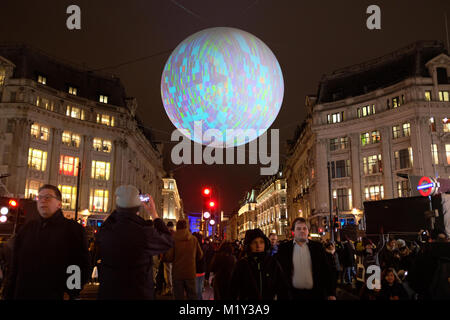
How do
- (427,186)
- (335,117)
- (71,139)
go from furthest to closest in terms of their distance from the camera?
(335,117), (71,139), (427,186)

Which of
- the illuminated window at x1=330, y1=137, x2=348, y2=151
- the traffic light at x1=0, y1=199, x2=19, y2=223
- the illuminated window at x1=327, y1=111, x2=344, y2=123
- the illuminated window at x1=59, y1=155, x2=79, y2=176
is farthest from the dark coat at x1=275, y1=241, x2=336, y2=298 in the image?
the illuminated window at x1=327, y1=111, x2=344, y2=123

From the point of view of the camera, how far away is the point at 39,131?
47375 mm

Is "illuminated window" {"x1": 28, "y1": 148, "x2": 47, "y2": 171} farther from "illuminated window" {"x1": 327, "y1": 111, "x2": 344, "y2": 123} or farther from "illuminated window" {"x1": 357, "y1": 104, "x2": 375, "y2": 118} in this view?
"illuminated window" {"x1": 357, "y1": 104, "x2": 375, "y2": 118}

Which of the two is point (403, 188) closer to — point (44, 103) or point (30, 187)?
point (30, 187)

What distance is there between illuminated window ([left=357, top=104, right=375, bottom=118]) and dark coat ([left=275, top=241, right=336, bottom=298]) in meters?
47.3

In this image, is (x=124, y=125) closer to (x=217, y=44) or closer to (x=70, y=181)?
(x=70, y=181)

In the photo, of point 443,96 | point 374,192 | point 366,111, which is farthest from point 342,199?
point 443,96

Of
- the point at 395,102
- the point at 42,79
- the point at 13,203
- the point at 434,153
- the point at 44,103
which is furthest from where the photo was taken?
the point at 42,79

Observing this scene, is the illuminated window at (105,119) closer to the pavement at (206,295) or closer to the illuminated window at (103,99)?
the illuminated window at (103,99)

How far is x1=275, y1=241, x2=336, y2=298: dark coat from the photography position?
18.5 feet

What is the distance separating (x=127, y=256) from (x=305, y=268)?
9.43 feet

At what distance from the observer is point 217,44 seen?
945cm

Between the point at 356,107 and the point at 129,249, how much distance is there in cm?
5107
